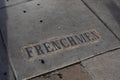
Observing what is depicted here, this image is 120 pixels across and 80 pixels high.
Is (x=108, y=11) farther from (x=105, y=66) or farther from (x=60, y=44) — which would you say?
(x=105, y=66)

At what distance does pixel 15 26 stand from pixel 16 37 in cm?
30

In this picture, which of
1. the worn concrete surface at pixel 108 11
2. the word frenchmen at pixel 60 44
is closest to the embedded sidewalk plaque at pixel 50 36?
the word frenchmen at pixel 60 44

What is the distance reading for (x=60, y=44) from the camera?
3.65 meters

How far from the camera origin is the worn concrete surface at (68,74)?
10.5ft

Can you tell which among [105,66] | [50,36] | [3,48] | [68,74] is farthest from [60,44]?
[3,48]

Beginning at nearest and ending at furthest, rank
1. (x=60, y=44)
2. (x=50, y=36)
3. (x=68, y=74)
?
1. (x=68, y=74)
2. (x=60, y=44)
3. (x=50, y=36)

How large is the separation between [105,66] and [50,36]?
1.02m

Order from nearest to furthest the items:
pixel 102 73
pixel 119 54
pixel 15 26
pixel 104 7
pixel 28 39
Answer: pixel 102 73 < pixel 119 54 < pixel 28 39 < pixel 15 26 < pixel 104 7

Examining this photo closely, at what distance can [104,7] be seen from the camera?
14.3ft

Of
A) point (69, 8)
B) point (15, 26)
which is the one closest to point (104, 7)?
point (69, 8)

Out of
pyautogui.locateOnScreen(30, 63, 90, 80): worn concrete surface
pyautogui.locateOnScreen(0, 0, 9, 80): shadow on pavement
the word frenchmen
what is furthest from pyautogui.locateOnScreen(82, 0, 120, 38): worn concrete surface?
pyautogui.locateOnScreen(0, 0, 9, 80): shadow on pavement

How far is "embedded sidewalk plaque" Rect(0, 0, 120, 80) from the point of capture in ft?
11.2

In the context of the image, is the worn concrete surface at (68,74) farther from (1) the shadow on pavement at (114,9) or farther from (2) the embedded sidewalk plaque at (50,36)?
(1) the shadow on pavement at (114,9)

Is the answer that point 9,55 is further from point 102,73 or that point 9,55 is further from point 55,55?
point 102,73
